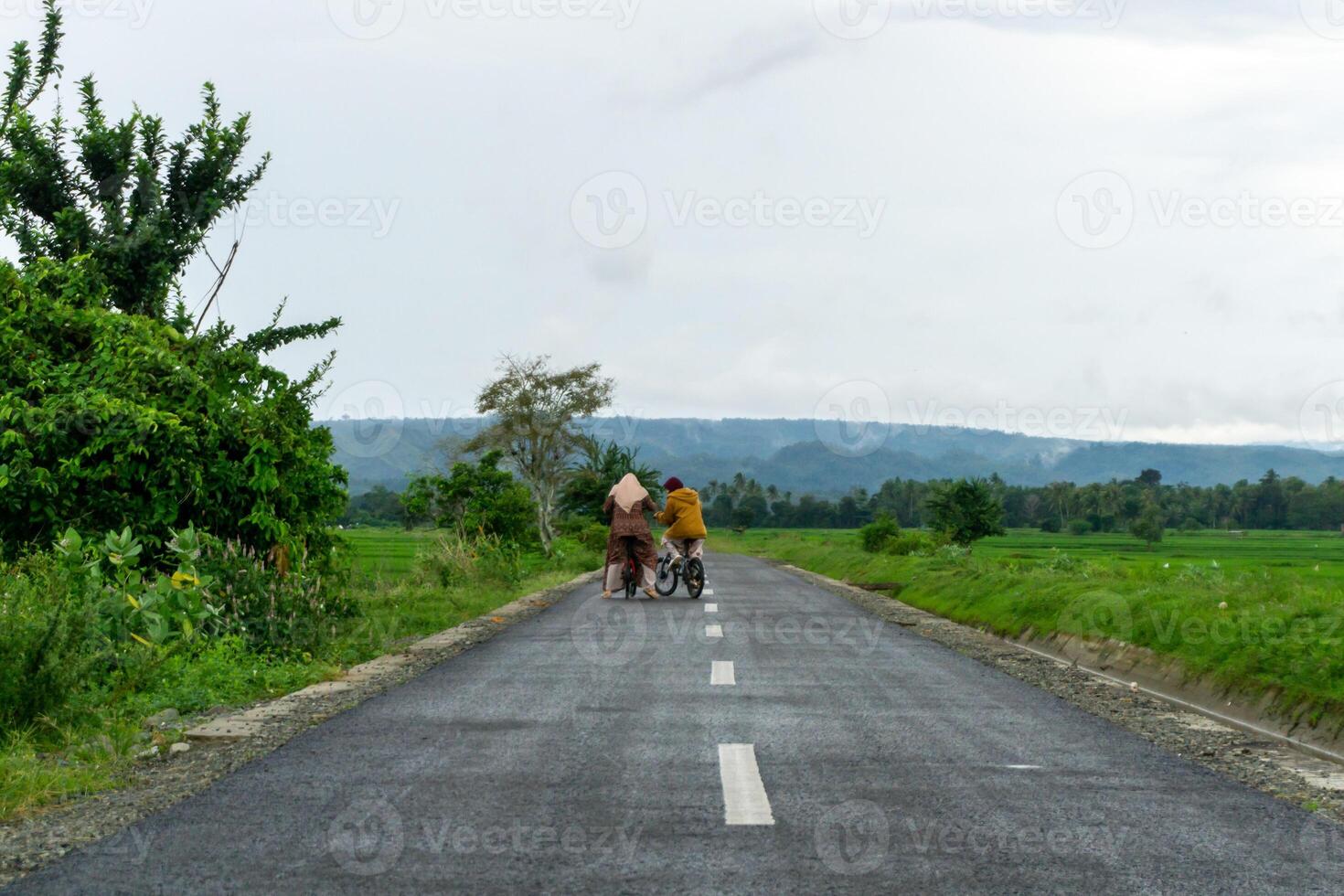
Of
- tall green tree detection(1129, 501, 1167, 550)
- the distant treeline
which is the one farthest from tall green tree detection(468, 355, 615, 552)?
tall green tree detection(1129, 501, 1167, 550)

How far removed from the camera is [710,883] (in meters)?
4.83

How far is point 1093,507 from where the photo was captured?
114m

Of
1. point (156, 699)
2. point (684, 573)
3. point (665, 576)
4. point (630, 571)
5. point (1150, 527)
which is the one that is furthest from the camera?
point (1150, 527)

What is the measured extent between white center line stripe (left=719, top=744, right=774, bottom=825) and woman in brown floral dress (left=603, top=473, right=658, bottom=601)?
48.7 feet

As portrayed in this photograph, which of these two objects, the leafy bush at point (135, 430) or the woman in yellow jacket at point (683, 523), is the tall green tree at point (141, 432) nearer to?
the leafy bush at point (135, 430)

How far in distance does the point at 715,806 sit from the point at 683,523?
17581 mm

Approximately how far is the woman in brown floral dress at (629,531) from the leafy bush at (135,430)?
8385mm

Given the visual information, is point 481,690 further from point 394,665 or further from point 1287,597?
point 1287,597

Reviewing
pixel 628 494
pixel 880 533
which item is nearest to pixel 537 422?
pixel 880 533

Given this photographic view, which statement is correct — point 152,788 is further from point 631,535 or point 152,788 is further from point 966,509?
point 966,509

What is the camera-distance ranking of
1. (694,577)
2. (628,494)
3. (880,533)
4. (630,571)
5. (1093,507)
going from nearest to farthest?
1. (628,494)
2. (630,571)
3. (694,577)
4. (880,533)
5. (1093,507)

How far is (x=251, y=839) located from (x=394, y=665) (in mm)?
7227

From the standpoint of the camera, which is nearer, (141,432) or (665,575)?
(141,432)

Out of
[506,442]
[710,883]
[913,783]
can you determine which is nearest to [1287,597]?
[913,783]
